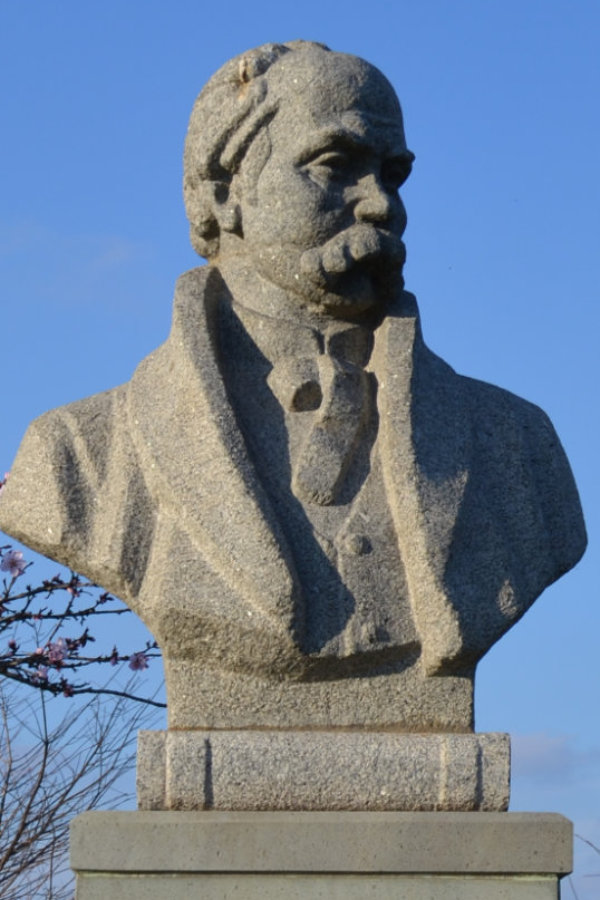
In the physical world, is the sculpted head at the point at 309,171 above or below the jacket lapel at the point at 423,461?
above

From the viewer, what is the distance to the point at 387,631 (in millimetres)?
5426

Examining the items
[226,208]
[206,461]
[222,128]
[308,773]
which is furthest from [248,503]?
[222,128]

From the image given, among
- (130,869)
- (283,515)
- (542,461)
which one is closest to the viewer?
(130,869)

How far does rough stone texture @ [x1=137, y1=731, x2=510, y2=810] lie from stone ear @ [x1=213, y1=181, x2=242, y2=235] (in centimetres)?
154

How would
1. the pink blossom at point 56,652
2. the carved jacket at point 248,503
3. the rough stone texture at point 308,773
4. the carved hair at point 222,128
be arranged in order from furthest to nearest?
the pink blossom at point 56,652, the carved hair at point 222,128, the carved jacket at point 248,503, the rough stone texture at point 308,773

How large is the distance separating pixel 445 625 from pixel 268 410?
84 cm

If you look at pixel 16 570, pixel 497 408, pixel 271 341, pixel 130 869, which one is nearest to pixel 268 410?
pixel 271 341

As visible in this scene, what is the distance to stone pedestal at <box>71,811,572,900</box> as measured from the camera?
5.15 metres

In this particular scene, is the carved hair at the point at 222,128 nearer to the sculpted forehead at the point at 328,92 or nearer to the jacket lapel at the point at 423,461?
the sculpted forehead at the point at 328,92

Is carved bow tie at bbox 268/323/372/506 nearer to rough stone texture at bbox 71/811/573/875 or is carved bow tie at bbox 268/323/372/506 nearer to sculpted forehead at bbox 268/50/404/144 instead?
sculpted forehead at bbox 268/50/404/144

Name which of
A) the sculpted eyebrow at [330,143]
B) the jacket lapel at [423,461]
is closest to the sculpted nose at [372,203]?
the sculpted eyebrow at [330,143]

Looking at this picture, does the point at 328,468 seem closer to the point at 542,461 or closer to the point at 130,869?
the point at 542,461

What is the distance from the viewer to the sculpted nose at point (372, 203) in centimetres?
575

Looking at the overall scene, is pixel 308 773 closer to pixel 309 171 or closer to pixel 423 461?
pixel 423 461
